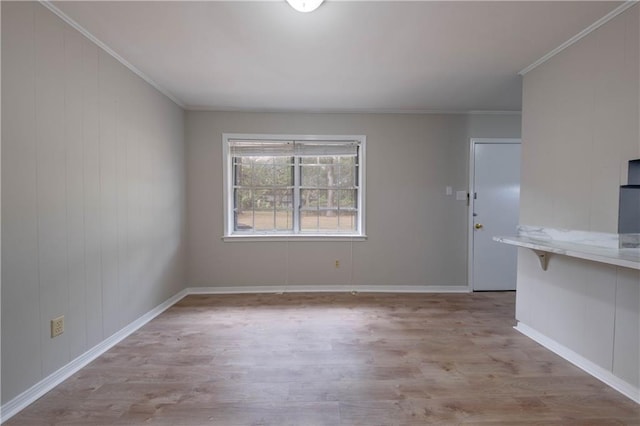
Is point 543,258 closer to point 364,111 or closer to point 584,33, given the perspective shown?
point 584,33

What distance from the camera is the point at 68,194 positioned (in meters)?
1.89

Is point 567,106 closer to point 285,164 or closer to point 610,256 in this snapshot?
point 610,256

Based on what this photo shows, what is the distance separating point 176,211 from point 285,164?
150 cm

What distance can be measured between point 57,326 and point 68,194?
88cm

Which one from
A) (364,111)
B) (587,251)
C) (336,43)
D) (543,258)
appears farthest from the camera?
(364,111)

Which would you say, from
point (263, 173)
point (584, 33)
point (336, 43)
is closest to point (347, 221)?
point (263, 173)

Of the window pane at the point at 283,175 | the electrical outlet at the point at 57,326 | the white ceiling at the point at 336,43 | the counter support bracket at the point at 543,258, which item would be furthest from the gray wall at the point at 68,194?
the counter support bracket at the point at 543,258

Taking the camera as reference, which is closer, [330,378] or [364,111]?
[330,378]

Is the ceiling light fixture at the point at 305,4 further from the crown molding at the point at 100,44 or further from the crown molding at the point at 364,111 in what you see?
the crown molding at the point at 364,111

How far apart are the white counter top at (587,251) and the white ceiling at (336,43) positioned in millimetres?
1542

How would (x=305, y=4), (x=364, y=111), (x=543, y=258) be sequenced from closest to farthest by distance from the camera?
(x=305, y=4), (x=543, y=258), (x=364, y=111)

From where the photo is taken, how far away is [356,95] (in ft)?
10.3

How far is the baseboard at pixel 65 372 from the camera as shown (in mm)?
1562

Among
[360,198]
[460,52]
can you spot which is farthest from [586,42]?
[360,198]
